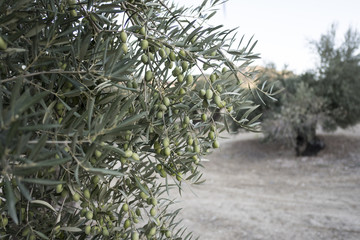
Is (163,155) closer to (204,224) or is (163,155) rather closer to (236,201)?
(204,224)

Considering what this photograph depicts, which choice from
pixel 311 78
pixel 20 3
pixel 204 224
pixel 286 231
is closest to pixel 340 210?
pixel 286 231

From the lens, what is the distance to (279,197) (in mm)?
7285

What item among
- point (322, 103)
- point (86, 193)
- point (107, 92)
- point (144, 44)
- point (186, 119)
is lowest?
point (322, 103)

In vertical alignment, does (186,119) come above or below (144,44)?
below

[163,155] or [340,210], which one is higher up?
[163,155]

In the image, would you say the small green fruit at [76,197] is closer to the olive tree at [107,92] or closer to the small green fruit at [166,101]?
the olive tree at [107,92]

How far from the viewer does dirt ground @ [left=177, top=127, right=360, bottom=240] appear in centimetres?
518

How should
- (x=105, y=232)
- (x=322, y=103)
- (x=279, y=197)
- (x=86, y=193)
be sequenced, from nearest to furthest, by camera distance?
(x=86, y=193) → (x=105, y=232) → (x=279, y=197) → (x=322, y=103)

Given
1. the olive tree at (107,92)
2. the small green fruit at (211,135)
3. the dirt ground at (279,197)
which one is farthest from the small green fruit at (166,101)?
the dirt ground at (279,197)

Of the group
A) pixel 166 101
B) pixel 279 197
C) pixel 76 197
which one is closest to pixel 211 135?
pixel 166 101

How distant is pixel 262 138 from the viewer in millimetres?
→ 13250

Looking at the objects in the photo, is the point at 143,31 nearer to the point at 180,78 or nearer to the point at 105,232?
the point at 180,78

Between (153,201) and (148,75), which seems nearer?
(148,75)

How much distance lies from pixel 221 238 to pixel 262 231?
0.70m
